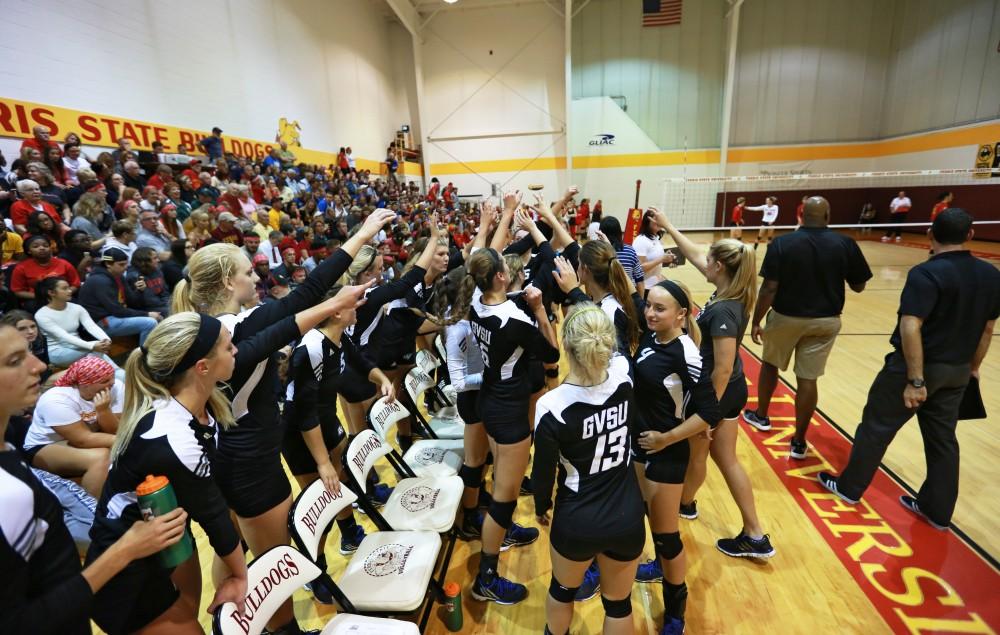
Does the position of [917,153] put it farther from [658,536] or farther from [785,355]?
[658,536]

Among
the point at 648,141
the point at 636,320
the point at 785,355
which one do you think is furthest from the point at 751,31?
the point at 636,320

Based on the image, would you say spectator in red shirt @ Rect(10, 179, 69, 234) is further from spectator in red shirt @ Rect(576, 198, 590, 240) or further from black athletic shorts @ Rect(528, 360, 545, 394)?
spectator in red shirt @ Rect(576, 198, 590, 240)

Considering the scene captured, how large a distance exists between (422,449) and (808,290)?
3415 millimetres

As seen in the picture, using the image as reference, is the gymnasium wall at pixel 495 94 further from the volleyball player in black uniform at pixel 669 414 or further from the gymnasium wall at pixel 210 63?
the volleyball player in black uniform at pixel 669 414

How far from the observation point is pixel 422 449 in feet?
11.8

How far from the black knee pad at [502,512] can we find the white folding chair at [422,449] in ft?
2.12

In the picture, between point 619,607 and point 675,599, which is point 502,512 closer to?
point 619,607

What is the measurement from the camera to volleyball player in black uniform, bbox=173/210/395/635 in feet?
6.63

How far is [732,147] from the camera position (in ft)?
69.4

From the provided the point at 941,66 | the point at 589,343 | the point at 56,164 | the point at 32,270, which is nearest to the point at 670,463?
the point at 589,343

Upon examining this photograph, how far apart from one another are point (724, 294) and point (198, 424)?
272 centimetres

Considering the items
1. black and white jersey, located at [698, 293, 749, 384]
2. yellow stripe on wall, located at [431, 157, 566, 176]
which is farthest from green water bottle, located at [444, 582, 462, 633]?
yellow stripe on wall, located at [431, 157, 566, 176]

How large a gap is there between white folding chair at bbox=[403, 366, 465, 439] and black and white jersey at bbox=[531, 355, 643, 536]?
6.45 feet

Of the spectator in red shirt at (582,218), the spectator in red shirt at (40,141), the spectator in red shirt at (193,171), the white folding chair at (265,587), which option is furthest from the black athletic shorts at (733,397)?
the spectator in red shirt at (582,218)
